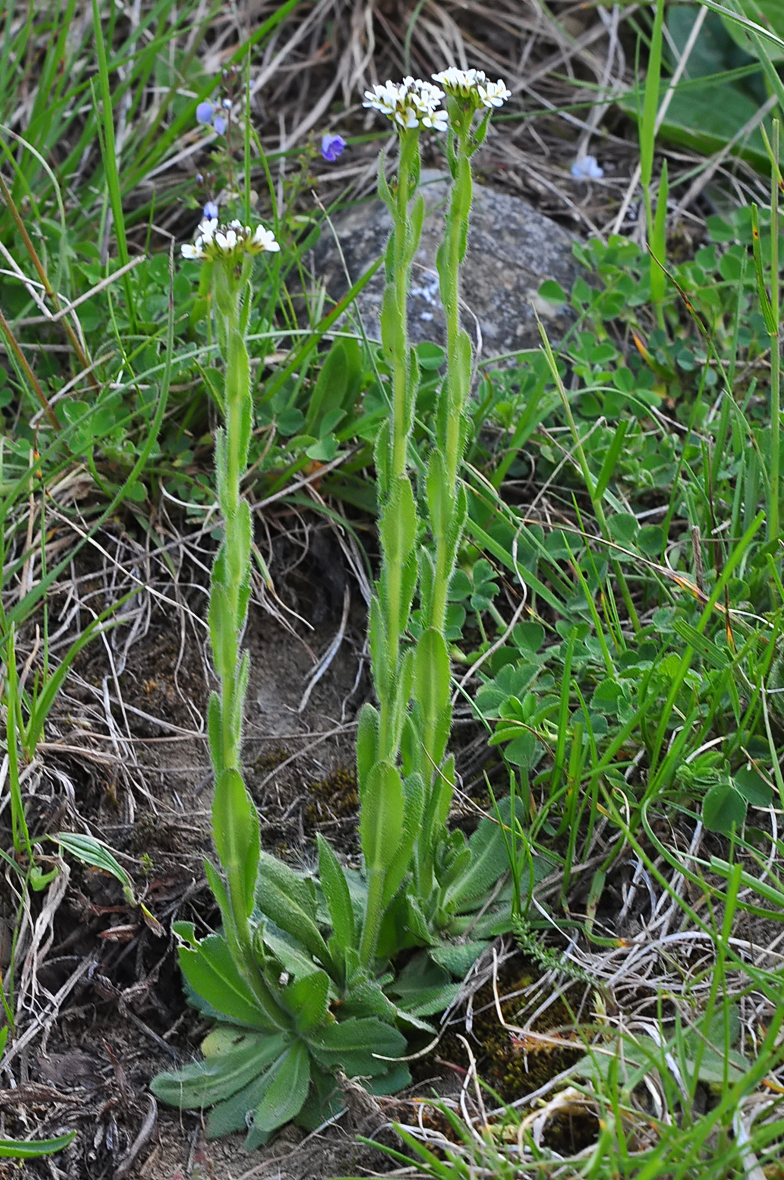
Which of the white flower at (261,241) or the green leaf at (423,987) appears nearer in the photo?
the white flower at (261,241)

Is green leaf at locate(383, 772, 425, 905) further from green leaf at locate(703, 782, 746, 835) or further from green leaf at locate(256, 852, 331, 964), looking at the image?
green leaf at locate(703, 782, 746, 835)

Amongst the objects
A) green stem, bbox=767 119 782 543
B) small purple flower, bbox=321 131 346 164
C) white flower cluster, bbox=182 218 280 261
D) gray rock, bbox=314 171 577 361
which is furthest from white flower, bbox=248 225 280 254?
Answer: small purple flower, bbox=321 131 346 164

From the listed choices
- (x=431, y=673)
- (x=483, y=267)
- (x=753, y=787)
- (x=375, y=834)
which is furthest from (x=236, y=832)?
(x=483, y=267)

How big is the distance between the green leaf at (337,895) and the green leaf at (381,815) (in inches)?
2.9

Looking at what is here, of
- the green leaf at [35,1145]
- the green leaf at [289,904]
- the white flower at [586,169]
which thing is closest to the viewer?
the green leaf at [35,1145]

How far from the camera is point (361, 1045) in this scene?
4.95ft

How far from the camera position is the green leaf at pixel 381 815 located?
1430mm

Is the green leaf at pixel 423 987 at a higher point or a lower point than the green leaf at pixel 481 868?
lower

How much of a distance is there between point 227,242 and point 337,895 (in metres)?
0.94

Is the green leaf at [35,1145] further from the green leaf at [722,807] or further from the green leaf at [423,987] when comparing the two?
the green leaf at [722,807]

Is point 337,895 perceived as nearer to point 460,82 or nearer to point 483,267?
point 460,82

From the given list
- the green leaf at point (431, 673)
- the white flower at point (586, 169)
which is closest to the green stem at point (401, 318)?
the green leaf at point (431, 673)

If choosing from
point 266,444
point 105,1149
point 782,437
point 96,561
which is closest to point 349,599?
point 266,444

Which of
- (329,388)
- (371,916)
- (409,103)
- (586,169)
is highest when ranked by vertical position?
(409,103)
